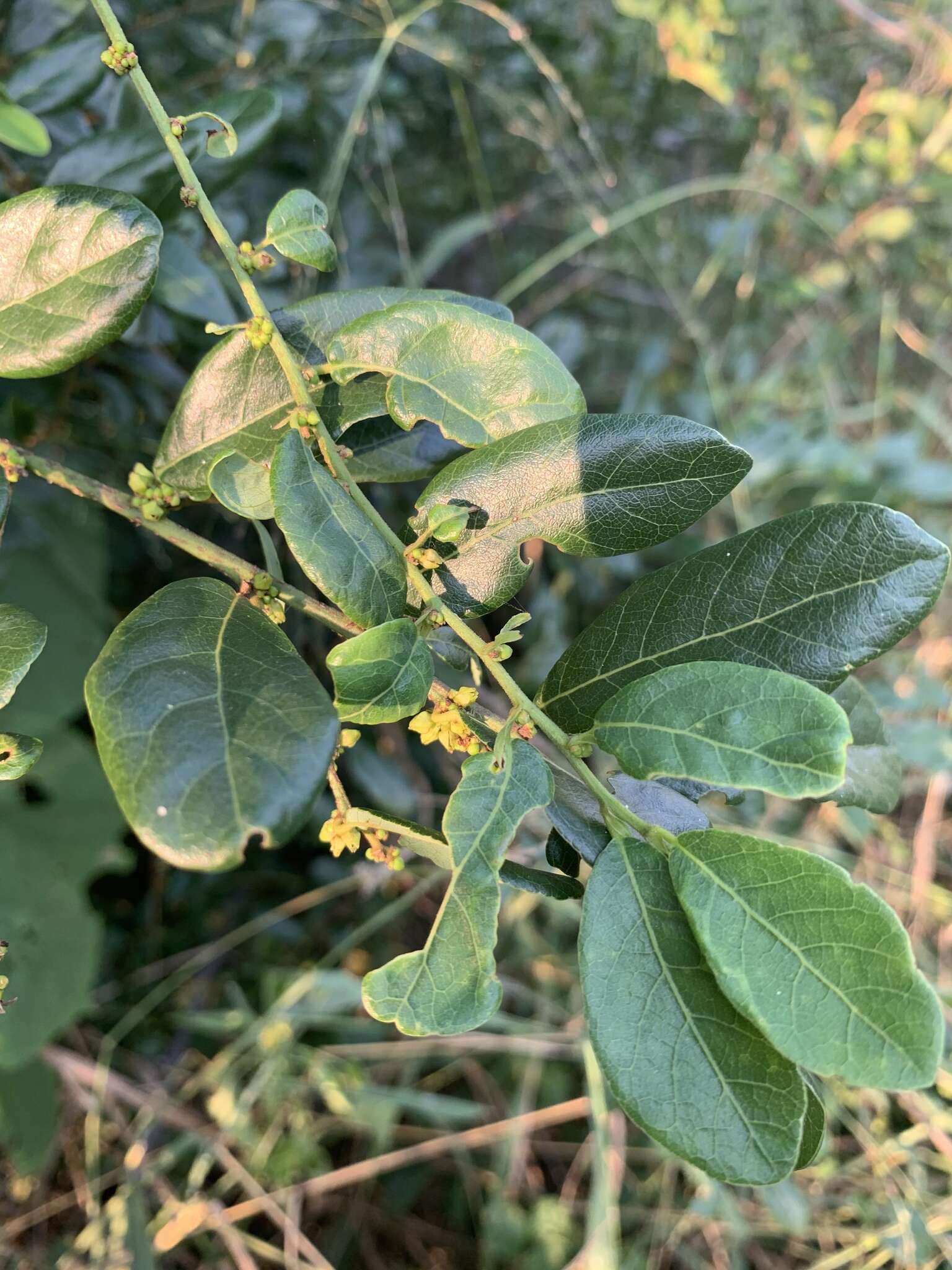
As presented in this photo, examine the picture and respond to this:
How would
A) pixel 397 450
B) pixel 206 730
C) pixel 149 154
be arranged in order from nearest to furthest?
1. pixel 206 730
2. pixel 397 450
3. pixel 149 154

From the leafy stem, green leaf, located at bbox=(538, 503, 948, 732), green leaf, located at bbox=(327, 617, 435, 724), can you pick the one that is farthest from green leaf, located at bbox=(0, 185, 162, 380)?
green leaf, located at bbox=(538, 503, 948, 732)

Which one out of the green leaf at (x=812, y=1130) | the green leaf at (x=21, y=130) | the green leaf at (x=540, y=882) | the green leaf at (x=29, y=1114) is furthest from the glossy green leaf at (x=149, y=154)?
the green leaf at (x=29, y=1114)

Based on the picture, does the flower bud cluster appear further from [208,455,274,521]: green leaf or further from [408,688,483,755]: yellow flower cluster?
[408,688,483,755]: yellow flower cluster

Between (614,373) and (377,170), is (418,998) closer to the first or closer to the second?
(377,170)

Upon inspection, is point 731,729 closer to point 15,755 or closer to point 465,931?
point 465,931

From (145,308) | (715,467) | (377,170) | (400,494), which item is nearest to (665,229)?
(377,170)

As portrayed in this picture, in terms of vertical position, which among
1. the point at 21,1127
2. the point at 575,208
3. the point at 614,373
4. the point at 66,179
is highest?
the point at 66,179

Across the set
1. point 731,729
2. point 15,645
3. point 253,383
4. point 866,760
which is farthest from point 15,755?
point 866,760

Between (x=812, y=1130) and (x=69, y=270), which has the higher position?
(x=69, y=270)
